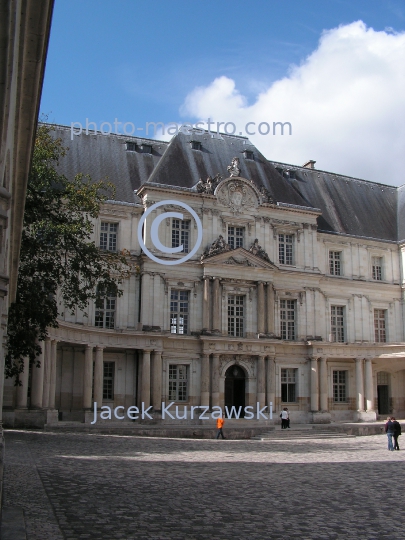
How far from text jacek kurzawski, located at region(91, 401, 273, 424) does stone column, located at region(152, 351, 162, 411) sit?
1.13ft

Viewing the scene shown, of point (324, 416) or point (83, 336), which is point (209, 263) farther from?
point (324, 416)

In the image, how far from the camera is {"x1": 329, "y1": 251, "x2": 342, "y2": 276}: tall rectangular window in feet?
130

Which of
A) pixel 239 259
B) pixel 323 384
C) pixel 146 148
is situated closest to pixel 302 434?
pixel 323 384

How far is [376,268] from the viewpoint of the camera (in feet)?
134

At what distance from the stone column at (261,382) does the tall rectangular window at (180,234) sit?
7188 mm

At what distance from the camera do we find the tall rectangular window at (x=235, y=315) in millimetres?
35375

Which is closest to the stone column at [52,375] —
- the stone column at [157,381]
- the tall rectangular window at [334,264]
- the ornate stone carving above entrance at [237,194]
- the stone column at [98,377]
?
the stone column at [98,377]

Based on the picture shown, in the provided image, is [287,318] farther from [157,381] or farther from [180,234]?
[157,381]

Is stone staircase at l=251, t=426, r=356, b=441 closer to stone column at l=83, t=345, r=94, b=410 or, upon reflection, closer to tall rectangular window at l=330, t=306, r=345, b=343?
stone column at l=83, t=345, r=94, b=410

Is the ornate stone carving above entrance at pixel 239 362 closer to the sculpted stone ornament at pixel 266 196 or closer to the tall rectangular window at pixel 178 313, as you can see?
the tall rectangular window at pixel 178 313

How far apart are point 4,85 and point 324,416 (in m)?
33.6

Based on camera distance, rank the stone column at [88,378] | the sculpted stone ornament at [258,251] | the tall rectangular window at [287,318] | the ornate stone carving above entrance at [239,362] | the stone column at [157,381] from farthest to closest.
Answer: the tall rectangular window at [287,318], the sculpted stone ornament at [258,251], the ornate stone carving above entrance at [239,362], the stone column at [157,381], the stone column at [88,378]

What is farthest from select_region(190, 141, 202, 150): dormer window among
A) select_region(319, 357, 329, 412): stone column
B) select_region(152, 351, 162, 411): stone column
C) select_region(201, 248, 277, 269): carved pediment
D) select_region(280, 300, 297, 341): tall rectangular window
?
select_region(319, 357, 329, 412): stone column

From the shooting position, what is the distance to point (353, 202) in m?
42.8
